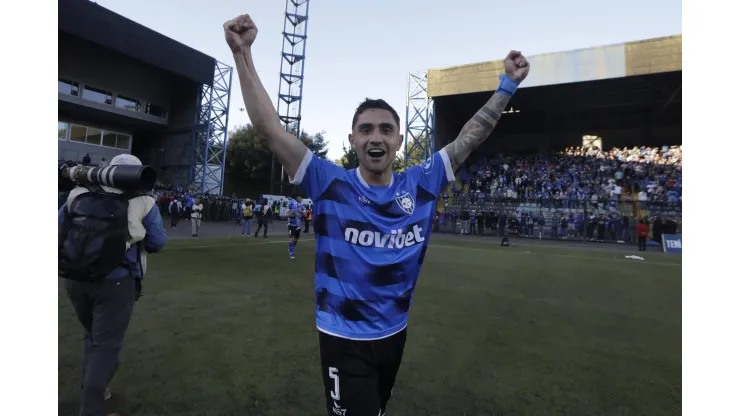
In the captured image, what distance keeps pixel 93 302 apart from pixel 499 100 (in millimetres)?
3069

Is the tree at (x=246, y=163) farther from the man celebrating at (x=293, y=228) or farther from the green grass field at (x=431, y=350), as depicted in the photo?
the green grass field at (x=431, y=350)

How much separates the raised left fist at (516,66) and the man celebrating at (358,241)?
3.07ft

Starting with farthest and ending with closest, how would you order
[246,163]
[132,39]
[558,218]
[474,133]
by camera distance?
[246,163] → [558,218] → [132,39] → [474,133]

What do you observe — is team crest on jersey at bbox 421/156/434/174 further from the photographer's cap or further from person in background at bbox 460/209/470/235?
person in background at bbox 460/209/470/235

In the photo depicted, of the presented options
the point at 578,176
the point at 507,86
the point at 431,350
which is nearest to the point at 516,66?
the point at 507,86

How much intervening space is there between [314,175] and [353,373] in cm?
96

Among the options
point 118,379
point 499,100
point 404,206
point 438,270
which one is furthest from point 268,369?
point 438,270

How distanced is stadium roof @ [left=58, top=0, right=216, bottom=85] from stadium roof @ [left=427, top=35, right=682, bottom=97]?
1582 cm

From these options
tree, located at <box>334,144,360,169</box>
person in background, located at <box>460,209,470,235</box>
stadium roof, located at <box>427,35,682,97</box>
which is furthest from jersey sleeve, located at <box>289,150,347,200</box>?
tree, located at <box>334,144,360,169</box>

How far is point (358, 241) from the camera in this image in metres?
1.94

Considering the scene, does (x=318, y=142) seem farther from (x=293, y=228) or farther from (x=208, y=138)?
(x=293, y=228)

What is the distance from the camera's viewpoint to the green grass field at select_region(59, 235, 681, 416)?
320 centimetres

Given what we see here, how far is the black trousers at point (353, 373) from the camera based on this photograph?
1.77m

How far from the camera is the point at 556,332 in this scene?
5.09 meters
